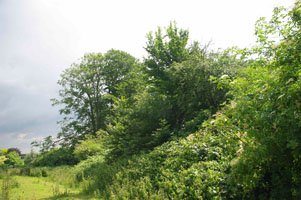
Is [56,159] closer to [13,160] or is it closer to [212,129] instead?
[13,160]

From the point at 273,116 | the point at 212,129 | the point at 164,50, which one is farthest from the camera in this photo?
the point at 164,50

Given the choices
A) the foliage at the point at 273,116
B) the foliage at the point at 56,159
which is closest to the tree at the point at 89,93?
the foliage at the point at 56,159

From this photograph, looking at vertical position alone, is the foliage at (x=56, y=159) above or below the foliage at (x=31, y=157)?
below

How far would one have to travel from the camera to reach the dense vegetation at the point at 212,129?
2973 mm

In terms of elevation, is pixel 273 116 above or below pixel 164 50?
below

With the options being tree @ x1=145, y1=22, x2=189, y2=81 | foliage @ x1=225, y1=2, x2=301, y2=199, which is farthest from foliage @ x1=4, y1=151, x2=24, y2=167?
foliage @ x1=225, y1=2, x2=301, y2=199

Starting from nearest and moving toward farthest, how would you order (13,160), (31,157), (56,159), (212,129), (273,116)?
1. (273,116)
2. (212,129)
3. (56,159)
4. (13,160)
5. (31,157)

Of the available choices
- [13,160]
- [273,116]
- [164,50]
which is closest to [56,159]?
[13,160]

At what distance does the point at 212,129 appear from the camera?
22.4ft

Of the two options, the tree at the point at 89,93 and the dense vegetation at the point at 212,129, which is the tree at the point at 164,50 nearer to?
the dense vegetation at the point at 212,129

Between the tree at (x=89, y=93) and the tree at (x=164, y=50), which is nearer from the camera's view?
the tree at (x=164, y=50)

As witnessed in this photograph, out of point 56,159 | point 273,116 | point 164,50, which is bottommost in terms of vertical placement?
point 273,116

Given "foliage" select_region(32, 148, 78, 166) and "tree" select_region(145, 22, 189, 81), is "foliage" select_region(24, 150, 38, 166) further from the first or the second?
"tree" select_region(145, 22, 189, 81)

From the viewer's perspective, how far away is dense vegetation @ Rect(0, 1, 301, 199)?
9.75 feet
